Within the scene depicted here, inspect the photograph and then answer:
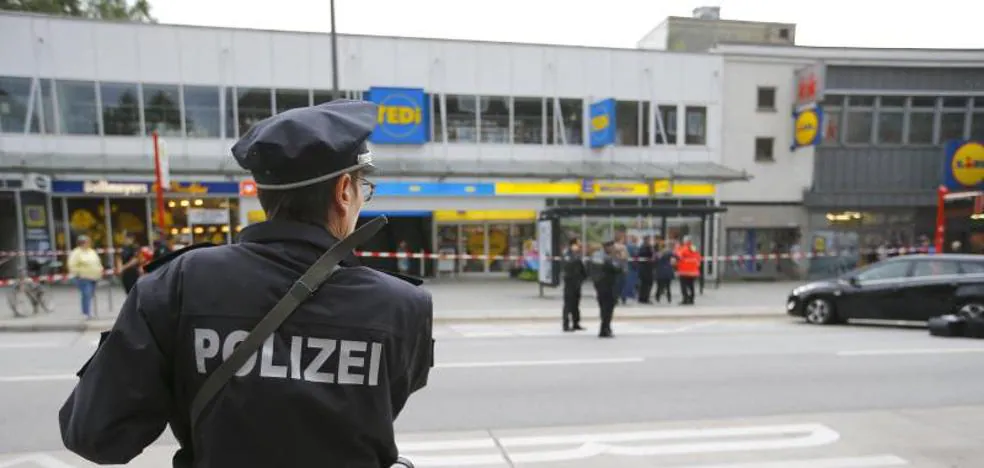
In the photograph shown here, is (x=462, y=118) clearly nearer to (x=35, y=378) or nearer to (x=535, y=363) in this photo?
(x=535, y=363)

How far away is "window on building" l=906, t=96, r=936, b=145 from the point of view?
23234 millimetres

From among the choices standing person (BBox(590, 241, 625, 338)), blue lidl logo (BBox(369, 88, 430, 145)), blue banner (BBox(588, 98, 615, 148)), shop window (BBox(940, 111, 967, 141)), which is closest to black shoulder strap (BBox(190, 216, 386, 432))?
standing person (BBox(590, 241, 625, 338))

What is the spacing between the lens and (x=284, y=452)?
125 centimetres

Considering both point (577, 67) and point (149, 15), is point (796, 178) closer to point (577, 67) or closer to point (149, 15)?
point (577, 67)

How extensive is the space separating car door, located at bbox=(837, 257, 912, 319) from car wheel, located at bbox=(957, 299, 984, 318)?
100 centimetres

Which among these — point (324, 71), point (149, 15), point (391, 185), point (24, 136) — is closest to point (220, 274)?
point (391, 185)

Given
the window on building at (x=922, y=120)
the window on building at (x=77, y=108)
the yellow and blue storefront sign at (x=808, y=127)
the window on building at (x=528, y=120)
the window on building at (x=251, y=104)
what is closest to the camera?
the window on building at (x=77, y=108)

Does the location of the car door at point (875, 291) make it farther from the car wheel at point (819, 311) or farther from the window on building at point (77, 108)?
the window on building at point (77, 108)

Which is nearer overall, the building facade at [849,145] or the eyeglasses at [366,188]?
the eyeglasses at [366,188]

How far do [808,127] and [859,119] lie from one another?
3.45 m

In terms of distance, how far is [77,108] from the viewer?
17.0 meters

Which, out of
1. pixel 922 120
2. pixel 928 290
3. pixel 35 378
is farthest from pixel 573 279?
pixel 922 120

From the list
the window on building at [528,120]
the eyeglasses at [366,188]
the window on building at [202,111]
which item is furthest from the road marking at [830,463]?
the window on building at [202,111]

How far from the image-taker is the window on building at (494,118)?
65.7ft
